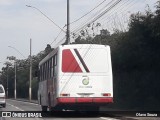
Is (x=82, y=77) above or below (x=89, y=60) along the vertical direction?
below

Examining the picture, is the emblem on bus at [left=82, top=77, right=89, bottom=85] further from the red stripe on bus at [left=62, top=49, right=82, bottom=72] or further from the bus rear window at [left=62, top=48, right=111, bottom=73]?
the red stripe on bus at [left=62, top=49, right=82, bottom=72]

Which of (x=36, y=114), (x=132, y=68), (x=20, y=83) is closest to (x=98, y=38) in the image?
(x=132, y=68)

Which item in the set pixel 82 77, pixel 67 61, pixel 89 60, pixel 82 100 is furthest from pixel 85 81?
pixel 67 61

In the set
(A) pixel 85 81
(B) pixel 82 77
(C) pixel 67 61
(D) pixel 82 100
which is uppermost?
(C) pixel 67 61

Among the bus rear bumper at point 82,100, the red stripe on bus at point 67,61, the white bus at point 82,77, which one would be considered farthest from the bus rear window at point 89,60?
the bus rear bumper at point 82,100

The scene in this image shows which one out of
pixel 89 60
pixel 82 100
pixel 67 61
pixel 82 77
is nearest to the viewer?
pixel 82 100

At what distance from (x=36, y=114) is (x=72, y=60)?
22.7ft

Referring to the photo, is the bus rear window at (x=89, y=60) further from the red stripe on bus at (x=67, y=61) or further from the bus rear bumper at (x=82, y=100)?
the bus rear bumper at (x=82, y=100)

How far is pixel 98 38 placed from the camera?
45.0 m

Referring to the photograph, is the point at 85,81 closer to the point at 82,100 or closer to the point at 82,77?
the point at 82,77

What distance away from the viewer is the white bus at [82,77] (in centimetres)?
2317

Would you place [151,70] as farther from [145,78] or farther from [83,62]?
[83,62]

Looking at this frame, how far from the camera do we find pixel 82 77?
2341 cm

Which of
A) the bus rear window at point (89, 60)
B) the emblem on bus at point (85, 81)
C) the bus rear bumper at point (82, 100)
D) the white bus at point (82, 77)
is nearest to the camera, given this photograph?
the bus rear bumper at point (82, 100)
